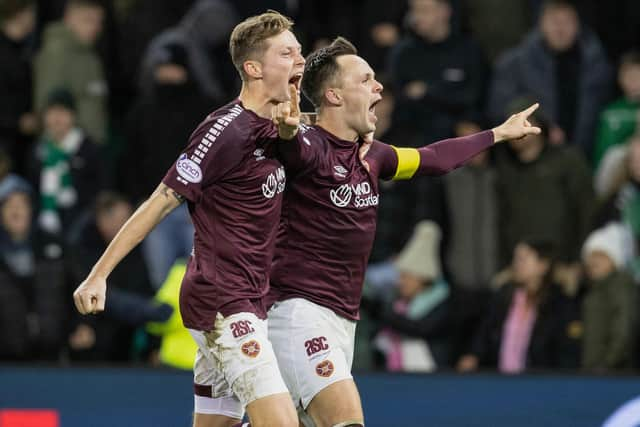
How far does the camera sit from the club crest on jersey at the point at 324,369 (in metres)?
7.19

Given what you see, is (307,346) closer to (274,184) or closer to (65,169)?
(274,184)

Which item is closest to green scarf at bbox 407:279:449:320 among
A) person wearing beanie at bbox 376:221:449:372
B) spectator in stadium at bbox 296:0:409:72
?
person wearing beanie at bbox 376:221:449:372

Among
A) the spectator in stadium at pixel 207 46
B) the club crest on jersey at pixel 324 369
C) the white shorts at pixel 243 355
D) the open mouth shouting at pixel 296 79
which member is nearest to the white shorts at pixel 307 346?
the club crest on jersey at pixel 324 369

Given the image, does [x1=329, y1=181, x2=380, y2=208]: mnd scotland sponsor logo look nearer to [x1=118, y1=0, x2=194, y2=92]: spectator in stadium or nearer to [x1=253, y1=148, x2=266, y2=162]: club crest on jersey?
[x1=253, y1=148, x2=266, y2=162]: club crest on jersey

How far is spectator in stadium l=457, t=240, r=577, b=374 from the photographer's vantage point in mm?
10352

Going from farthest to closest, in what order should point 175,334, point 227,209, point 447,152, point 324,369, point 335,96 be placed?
1. point 175,334
2. point 447,152
3. point 335,96
4. point 324,369
5. point 227,209

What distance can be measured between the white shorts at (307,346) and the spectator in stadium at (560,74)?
4.76 meters

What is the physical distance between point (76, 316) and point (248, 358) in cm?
462

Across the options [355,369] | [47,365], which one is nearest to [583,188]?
[355,369]

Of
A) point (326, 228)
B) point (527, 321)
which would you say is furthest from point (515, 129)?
point (527, 321)

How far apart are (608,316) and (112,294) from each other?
3.57 meters

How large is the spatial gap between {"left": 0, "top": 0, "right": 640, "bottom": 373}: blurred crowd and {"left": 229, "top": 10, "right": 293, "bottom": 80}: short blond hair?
3551mm

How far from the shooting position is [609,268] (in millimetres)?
10391

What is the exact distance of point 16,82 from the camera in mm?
12695
